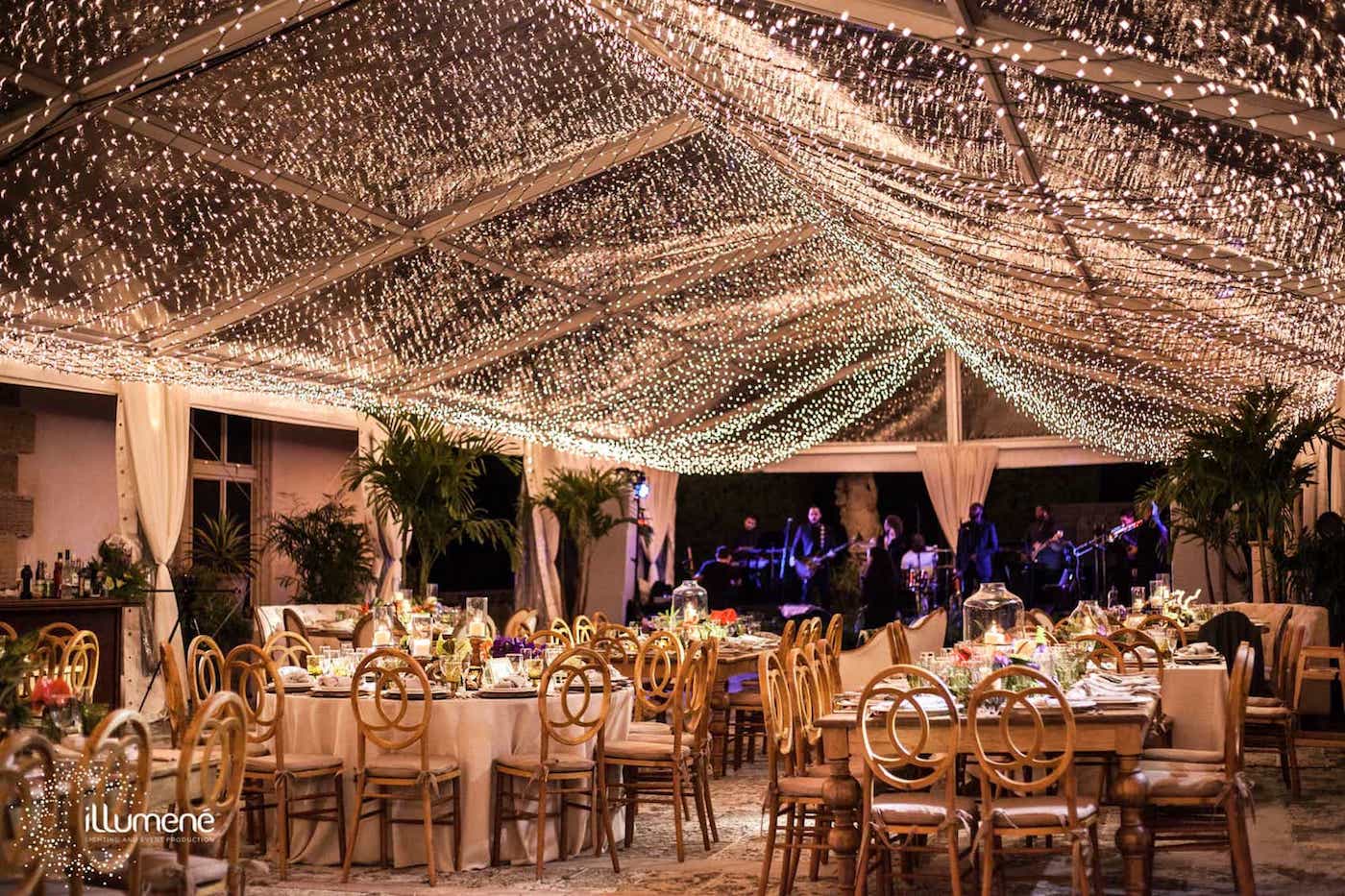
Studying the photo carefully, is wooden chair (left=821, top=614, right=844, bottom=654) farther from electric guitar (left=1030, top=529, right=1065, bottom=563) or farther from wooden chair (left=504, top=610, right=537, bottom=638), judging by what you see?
electric guitar (left=1030, top=529, right=1065, bottom=563)

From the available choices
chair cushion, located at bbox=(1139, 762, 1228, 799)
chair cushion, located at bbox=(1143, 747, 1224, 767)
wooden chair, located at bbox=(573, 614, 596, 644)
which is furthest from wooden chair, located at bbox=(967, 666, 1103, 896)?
wooden chair, located at bbox=(573, 614, 596, 644)

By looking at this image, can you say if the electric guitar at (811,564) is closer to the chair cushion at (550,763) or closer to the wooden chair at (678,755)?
the wooden chair at (678,755)

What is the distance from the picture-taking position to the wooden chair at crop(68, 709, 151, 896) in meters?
3.15

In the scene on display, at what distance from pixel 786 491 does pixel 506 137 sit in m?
14.0

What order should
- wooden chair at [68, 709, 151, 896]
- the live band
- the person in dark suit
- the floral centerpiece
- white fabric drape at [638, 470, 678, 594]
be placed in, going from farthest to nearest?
white fabric drape at [638, 470, 678, 594] < the live band < the person in dark suit < the floral centerpiece < wooden chair at [68, 709, 151, 896]

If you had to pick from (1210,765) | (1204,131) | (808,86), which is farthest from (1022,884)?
(808,86)

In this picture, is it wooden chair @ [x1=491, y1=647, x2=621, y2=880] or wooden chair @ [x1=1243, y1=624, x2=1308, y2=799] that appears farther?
wooden chair @ [x1=1243, y1=624, x2=1308, y2=799]

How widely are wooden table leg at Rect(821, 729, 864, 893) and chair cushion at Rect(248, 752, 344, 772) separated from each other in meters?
2.43

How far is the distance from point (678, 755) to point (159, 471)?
6410 millimetres

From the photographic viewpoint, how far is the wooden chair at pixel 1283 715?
26.0 ft

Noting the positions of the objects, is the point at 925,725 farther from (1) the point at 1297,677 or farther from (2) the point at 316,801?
(1) the point at 1297,677

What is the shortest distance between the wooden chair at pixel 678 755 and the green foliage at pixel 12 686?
3.31m

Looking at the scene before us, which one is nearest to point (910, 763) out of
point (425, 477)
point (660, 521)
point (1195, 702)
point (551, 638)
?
point (1195, 702)

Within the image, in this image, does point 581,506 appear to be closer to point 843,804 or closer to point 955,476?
point 955,476
